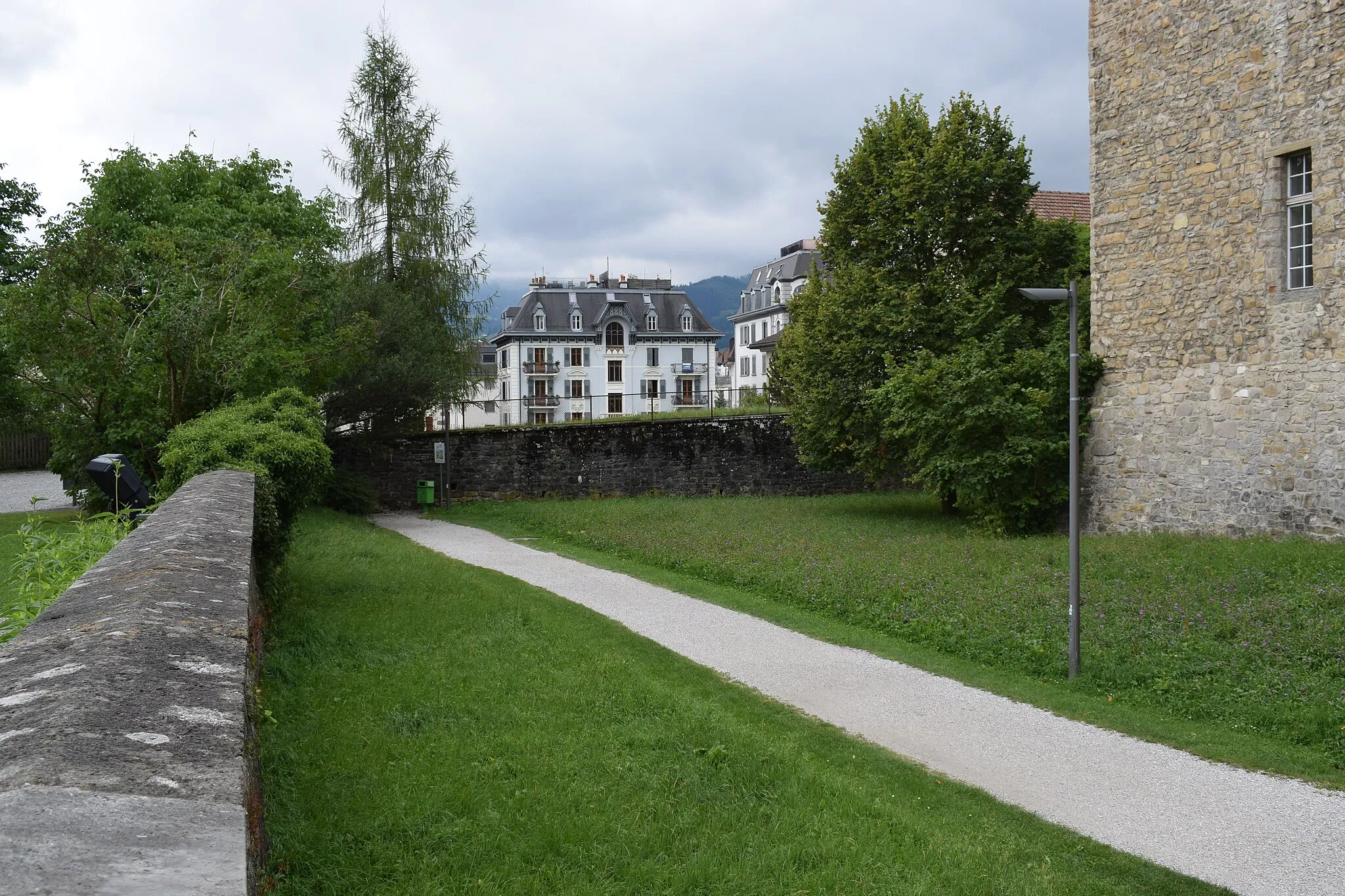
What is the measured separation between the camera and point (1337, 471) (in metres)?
14.0

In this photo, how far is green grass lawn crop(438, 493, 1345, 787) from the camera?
8.41m

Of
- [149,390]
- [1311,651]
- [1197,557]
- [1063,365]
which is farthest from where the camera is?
[1063,365]

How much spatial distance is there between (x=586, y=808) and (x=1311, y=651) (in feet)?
24.7

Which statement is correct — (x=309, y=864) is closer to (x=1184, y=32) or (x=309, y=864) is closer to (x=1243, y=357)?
(x=1243, y=357)

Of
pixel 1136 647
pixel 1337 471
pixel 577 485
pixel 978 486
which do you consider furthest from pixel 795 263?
pixel 1136 647

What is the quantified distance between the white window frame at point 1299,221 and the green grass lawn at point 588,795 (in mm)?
11126

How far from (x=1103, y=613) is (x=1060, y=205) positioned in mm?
21066

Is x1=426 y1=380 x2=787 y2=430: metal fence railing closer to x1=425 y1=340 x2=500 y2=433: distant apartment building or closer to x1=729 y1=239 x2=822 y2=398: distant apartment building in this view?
x1=425 y1=340 x2=500 y2=433: distant apartment building

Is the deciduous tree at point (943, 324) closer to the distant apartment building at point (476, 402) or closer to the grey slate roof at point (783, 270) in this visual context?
the distant apartment building at point (476, 402)

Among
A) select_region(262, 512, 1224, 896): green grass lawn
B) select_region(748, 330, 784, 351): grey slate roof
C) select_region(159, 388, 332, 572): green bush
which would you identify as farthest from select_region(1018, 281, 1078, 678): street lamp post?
select_region(748, 330, 784, 351): grey slate roof

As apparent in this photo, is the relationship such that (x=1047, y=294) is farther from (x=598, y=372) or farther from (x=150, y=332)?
(x=598, y=372)

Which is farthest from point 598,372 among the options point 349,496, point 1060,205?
point 1060,205

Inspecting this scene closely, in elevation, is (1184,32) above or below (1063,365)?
above

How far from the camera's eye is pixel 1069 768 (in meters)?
7.46
